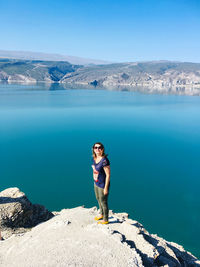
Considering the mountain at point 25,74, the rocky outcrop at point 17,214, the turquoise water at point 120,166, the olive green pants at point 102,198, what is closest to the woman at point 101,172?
the olive green pants at point 102,198

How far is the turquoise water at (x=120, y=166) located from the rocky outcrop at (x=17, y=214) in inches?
276

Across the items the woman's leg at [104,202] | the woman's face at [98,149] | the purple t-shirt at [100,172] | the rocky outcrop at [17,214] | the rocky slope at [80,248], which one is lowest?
the rocky outcrop at [17,214]

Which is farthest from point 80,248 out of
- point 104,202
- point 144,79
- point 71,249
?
point 144,79

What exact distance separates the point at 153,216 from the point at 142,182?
4833 millimetres

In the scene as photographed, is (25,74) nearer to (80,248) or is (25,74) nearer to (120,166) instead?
(120,166)

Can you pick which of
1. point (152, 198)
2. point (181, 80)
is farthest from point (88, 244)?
point (181, 80)

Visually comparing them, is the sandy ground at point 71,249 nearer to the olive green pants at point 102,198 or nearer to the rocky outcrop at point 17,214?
the olive green pants at point 102,198

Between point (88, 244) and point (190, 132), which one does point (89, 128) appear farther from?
point (88, 244)

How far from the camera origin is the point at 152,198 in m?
17.7

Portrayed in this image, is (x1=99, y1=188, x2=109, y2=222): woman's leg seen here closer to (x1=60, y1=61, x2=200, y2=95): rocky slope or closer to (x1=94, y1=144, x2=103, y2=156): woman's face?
(x1=94, y1=144, x2=103, y2=156): woman's face

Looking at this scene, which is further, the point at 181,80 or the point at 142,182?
the point at 181,80

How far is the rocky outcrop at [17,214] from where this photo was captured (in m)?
8.17

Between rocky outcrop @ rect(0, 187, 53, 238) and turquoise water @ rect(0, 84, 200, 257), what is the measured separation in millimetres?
7010

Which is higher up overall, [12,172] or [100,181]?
[100,181]
